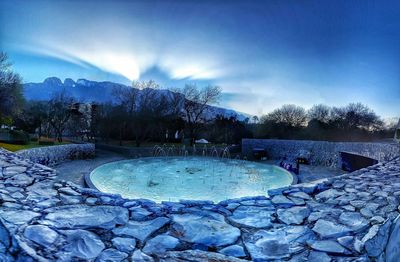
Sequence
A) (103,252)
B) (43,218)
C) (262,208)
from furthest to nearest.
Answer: (262,208) < (43,218) < (103,252)

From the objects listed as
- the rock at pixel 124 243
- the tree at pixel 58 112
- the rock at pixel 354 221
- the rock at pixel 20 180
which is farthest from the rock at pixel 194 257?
the tree at pixel 58 112

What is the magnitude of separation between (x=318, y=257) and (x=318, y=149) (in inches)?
538

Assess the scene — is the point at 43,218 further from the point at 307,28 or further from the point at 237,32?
the point at 307,28

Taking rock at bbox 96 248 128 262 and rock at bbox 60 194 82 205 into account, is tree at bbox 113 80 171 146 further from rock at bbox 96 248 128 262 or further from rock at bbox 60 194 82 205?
rock at bbox 96 248 128 262

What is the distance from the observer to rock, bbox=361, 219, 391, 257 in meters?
1.59

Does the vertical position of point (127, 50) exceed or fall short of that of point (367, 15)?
it falls short

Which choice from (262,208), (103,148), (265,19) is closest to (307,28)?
(265,19)

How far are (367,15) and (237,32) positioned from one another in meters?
3.50

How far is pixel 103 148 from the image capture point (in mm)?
18016

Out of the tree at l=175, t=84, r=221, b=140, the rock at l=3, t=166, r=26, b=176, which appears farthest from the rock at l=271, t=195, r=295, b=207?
the tree at l=175, t=84, r=221, b=140

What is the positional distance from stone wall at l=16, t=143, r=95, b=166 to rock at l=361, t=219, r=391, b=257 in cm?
1013

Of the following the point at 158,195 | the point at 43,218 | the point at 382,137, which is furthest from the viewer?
the point at 382,137

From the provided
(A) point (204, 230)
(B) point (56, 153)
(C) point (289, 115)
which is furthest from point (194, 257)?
(C) point (289, 115)

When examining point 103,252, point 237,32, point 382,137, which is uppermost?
point 237,32
